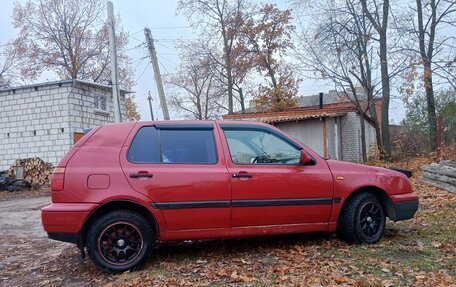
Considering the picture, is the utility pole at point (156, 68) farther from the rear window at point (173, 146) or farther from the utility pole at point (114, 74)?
A: the rear window at point (173, 146)

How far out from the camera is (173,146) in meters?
5.02

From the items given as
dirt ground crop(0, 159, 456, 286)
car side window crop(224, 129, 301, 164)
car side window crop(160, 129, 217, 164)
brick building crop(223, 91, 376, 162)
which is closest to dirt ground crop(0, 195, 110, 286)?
dirt ground crop(0, 159, 456, 286)

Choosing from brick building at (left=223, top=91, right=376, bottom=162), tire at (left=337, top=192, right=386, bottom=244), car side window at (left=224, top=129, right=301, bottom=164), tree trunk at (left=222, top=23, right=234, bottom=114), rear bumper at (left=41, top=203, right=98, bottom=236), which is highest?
tree trunk at (left=222, top=23, right=234, bottom=114)

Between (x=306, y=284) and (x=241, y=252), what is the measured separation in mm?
1410

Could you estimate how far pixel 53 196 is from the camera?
182 inches

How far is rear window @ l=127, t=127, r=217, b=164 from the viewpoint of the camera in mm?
4898

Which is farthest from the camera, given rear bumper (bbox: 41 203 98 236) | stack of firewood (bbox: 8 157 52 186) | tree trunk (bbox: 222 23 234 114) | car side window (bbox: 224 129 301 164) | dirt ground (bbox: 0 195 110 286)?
tree trunk (bbox: 222 23 234 114)

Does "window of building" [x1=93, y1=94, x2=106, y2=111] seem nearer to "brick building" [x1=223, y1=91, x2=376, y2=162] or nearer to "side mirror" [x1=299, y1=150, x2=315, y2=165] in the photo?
"brick building" [x1=223, y1=91, x2=376, y2=162]

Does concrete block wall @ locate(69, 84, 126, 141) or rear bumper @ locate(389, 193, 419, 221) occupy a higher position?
concrete block wall @ locate(69, 84, 126, 141)

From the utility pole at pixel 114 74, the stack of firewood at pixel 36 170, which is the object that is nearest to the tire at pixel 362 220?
the utility pole at pixel 114 74

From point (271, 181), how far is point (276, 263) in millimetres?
937

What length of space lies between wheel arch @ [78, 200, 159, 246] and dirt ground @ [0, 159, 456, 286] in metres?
0.46

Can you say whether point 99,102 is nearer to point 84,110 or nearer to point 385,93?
point 84,110

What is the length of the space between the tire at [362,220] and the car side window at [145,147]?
2.46 m
